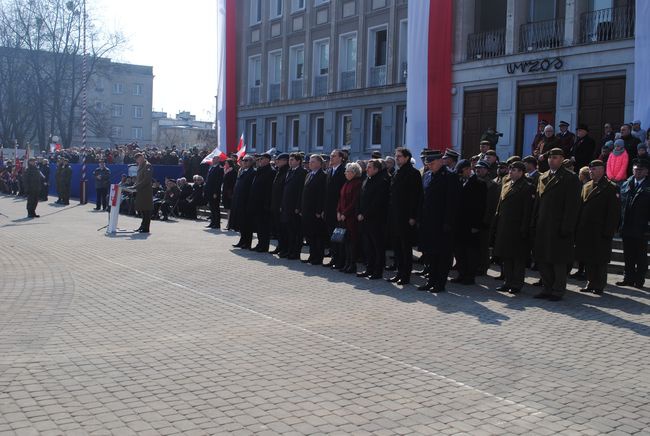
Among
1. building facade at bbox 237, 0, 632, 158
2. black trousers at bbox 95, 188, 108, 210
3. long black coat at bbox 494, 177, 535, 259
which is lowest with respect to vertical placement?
black trousers at bbox 95, 188, 108, 210

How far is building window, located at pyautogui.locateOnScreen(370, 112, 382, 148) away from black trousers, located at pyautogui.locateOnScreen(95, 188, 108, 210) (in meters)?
11.2

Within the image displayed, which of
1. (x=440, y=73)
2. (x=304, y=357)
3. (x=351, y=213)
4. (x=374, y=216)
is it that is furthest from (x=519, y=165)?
(x=440, y=73)

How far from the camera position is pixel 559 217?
35.1ft

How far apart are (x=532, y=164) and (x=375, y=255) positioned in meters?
3.03

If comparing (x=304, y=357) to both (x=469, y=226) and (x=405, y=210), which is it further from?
(x=469, y=226)

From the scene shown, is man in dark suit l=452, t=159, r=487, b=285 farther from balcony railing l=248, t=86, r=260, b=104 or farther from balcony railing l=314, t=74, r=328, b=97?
balcony railing l=248, t=86, r=260, b=104

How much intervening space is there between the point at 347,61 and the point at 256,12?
9.28m

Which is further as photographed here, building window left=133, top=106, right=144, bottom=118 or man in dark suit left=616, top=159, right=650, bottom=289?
building window left=133, top=106, right=144, bottom=118

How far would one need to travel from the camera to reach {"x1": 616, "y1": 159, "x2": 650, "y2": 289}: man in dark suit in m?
11.9

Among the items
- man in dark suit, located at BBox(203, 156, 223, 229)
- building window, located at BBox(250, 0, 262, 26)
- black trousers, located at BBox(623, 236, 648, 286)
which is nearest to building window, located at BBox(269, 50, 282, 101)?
building window, located at BBox(250, 0, 262, 26)

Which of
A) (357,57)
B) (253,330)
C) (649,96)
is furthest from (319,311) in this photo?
(357,57)

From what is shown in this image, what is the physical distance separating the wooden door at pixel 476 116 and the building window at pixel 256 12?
60.3 feet

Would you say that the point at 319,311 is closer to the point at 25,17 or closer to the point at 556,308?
the point at 556,308

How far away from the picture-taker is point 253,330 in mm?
8164
